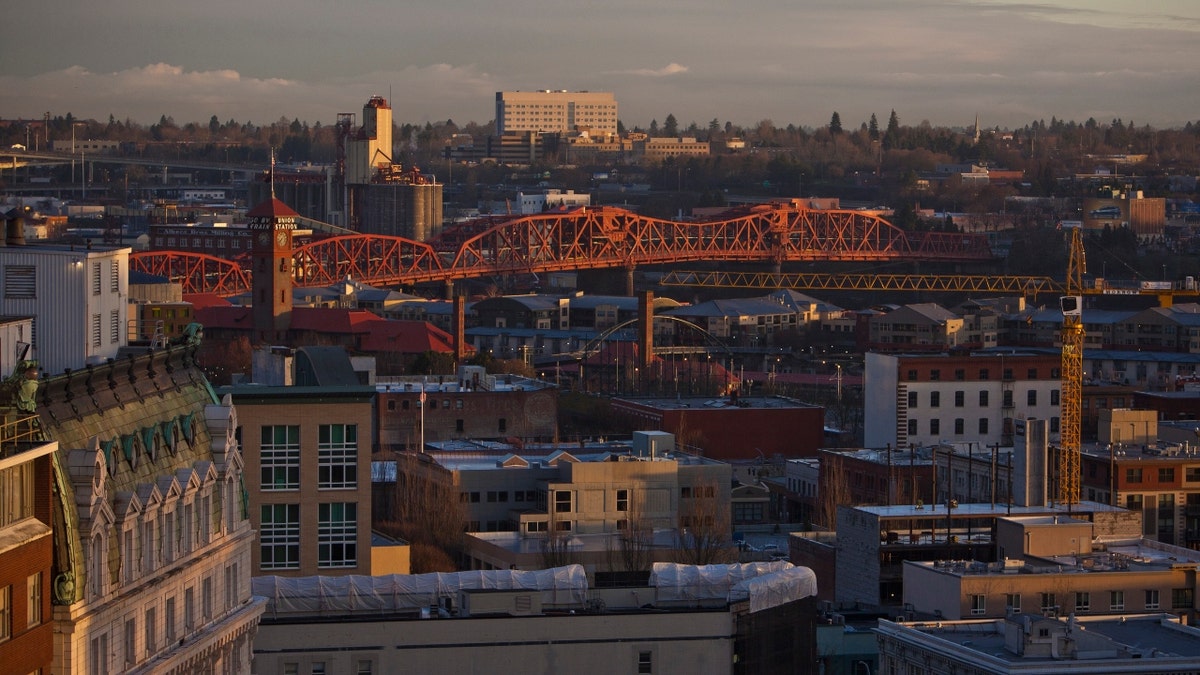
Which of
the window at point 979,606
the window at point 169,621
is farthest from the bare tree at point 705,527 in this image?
the window at point 169,621

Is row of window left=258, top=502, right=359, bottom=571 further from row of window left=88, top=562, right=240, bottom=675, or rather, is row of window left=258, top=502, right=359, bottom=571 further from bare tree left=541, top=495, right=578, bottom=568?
bare tree left=541, top=495, right=578, bottom=568

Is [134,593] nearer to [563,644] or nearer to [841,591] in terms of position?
[563,644]

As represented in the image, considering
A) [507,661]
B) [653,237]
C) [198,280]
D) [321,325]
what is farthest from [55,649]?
[653,237]

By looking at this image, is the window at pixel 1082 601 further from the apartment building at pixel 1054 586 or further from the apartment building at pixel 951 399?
the apartment building at pixel 951 399

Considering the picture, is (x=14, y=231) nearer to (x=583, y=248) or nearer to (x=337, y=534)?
(x=337, y=534)

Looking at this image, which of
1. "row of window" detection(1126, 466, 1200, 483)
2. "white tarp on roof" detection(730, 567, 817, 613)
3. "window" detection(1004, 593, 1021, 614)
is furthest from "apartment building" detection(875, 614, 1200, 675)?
"row of window" detection(1126, 466, 1200, 483)

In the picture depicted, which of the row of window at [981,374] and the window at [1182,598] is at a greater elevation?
the row of window at [981,374]
